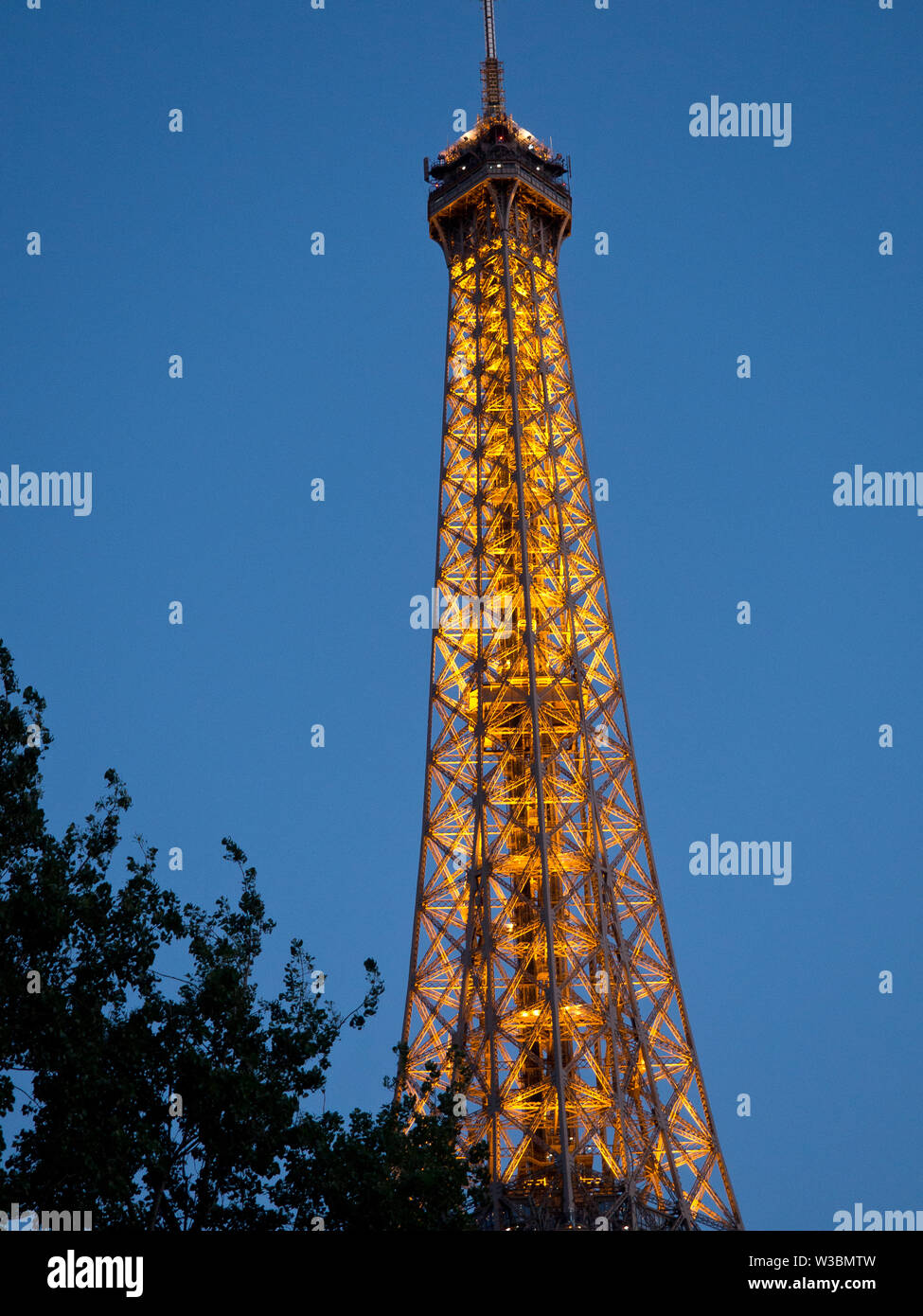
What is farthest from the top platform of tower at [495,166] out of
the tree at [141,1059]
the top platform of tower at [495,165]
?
the tree at [141,1059]

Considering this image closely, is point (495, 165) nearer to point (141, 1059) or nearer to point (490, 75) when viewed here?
point (490, 75)

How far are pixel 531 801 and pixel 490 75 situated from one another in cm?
3321

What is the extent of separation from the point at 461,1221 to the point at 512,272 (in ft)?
126

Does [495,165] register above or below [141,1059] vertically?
above

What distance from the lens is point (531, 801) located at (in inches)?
1934

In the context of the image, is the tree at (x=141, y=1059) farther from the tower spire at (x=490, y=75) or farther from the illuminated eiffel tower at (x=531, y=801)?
the tower spire at (x=490, y=75)

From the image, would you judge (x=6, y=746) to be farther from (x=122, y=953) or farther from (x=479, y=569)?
(x=479, y=569)

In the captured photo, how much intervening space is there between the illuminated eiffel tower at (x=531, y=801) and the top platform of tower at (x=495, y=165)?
9 cm

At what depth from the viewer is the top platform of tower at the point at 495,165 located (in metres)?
57.2

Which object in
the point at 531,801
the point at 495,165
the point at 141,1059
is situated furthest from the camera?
the point at 495,165

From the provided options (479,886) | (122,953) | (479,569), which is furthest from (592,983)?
(122,953)

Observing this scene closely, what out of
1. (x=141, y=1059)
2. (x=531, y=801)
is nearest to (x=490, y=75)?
(x=531, y=801)
